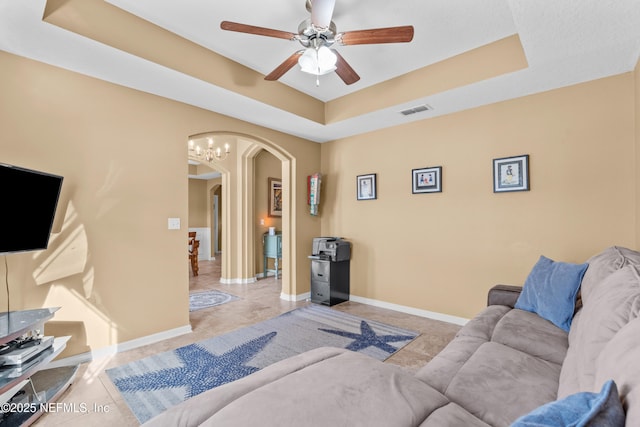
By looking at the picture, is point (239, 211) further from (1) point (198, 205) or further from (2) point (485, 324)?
(2) point (485, 324)

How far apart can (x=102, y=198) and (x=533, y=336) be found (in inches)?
140

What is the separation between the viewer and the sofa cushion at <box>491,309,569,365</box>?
1690mm

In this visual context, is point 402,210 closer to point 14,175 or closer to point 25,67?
point 14,175

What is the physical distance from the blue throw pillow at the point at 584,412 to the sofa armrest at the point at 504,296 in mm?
2128

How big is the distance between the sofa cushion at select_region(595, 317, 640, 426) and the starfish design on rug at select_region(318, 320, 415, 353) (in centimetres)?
214

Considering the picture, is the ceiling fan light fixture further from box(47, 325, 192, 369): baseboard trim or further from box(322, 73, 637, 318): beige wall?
box(47, 325, 192, 369): baseboard trim

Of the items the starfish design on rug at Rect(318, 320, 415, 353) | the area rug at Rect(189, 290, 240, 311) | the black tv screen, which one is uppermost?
the black tv screen

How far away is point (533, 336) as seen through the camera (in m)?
1.84

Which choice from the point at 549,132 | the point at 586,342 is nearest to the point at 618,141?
the point at 549,132

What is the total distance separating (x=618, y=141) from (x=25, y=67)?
506cm

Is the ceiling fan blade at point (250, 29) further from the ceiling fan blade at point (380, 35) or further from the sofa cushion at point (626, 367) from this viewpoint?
the sofa cushion at point (626, 367)

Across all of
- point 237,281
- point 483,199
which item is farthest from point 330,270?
point 237,281

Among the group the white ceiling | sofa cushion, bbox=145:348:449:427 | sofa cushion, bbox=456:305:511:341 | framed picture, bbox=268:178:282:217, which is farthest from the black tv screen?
framed picture, bbox=268:178:282:217

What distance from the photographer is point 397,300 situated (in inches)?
161
